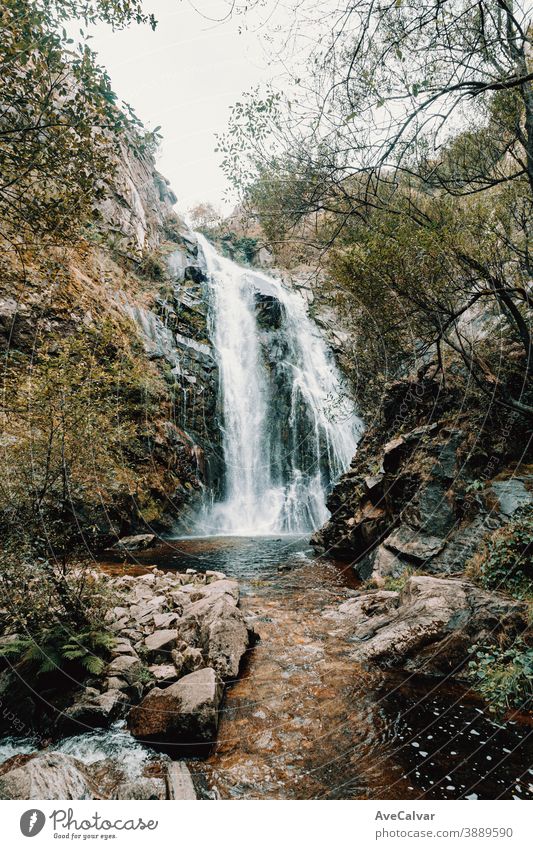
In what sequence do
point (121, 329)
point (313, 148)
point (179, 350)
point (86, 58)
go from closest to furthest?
point (86, 58) < point (313, 148) < point (121, 329) < point (179, 350)

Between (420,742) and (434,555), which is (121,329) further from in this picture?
(420,742)

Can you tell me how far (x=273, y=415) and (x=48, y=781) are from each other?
59.7 ft

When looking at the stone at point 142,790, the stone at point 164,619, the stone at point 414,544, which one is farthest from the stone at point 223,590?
the stone at point 142,790

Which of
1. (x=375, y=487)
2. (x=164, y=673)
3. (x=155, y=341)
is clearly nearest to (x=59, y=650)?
(x=164, y=673)

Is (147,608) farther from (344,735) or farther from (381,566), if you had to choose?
(381,566)

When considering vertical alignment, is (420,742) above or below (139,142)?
below

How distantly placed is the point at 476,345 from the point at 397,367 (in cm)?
330

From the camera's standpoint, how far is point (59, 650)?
4121mm

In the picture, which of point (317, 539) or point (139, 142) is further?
point (317, 539)

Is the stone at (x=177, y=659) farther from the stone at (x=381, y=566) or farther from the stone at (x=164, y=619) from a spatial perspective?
the stone at (x=381, y=566)

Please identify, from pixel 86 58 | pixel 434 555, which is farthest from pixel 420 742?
pixel 86 58

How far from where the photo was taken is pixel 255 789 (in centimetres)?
297

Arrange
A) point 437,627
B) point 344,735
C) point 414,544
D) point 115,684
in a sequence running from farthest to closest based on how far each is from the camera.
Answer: point 414,544 < point 437,627 < point 115,684 < point 344,735
